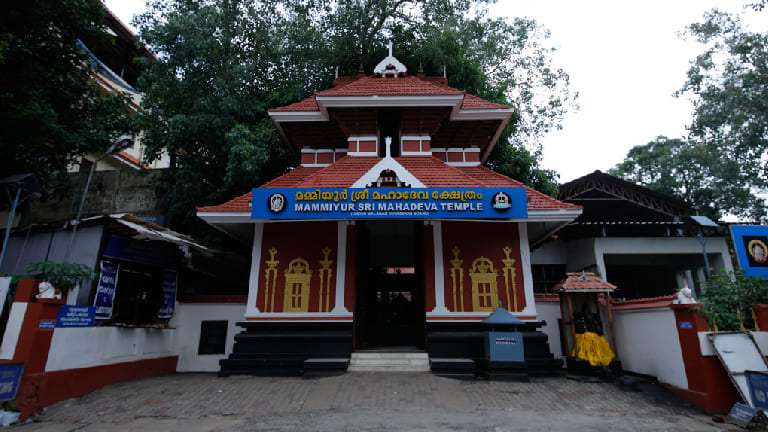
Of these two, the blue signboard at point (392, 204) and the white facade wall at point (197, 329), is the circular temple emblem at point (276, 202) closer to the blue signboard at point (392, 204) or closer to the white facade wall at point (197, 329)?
the blue signboard at point (392, 204)

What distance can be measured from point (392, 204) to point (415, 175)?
5.11ft

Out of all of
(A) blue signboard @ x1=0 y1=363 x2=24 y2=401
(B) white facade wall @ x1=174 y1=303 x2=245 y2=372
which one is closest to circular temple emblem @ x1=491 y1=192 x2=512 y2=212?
(B) white facade wall @ x1=174 y1=303 x2=245 y2=372

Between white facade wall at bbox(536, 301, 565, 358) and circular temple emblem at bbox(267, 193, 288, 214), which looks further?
white facade wall at bbox(536, 301, 565, 358)

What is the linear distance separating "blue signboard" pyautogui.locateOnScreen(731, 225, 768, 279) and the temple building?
9.04ft

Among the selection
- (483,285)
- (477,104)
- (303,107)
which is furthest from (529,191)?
(303,107)

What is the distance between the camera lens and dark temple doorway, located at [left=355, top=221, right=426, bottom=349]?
10.3m

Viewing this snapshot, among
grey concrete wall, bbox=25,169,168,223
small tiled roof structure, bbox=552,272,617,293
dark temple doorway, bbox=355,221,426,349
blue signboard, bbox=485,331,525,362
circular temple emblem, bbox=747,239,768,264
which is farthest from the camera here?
grey concrete wall, bbox=25,169,168,223

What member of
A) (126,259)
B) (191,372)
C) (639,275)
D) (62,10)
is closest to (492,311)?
(191,372)

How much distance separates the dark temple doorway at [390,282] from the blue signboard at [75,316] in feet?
17.7

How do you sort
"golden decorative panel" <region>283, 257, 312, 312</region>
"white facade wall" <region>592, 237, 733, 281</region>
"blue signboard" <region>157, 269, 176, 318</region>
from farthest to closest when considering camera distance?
"white facade wall" <region>592, 237, 733, 281</region>, "blue signboard" <region>157, 269, 176, 318</region>, "golden decorative panel" <region>283, 257, 312, 312</region>

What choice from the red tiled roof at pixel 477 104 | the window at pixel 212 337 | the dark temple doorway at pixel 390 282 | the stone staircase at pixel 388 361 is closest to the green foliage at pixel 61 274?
the window at pixel 212 337

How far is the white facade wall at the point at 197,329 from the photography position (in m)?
9.77

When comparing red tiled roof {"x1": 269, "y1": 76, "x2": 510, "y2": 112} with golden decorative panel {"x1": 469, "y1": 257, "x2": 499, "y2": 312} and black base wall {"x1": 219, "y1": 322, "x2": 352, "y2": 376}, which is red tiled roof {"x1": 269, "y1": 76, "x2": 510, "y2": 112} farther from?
black base wall {"x1": 219, "y1": 322, "x2": 352, "y2": 376}

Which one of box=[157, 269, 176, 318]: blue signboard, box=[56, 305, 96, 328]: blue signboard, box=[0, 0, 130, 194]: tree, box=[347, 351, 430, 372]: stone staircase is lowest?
box=[347, 351, 430, 372]: stone staircase
